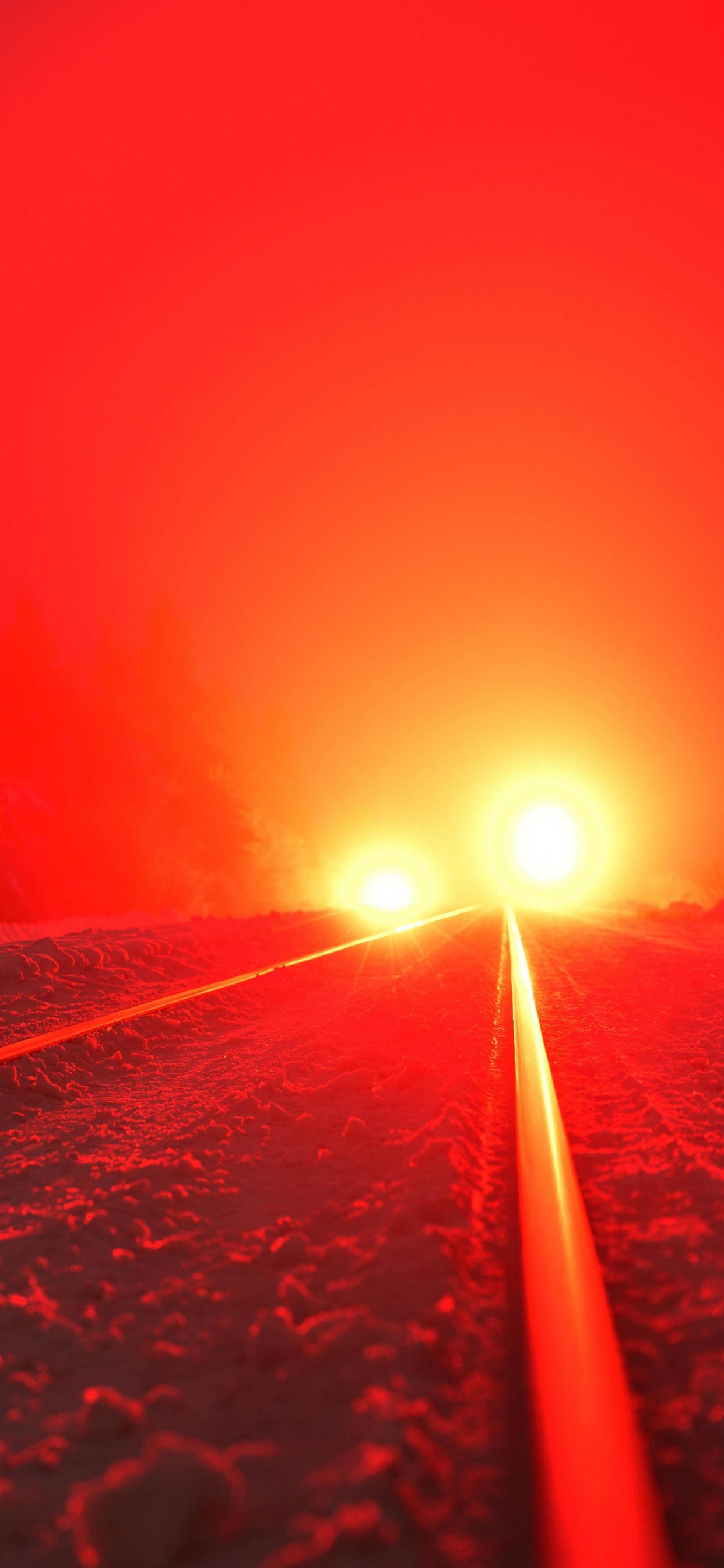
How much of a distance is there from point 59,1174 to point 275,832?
29650 mm

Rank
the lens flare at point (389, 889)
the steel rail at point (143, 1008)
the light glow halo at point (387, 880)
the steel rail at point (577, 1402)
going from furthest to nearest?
the lens flare at point (389, 889) < the light glow halo at point (387, 880) < the steel rail at point (143, 1008) < the steel rail at point (577, 1402)

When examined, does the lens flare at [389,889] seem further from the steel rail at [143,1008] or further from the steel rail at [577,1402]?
the steel rail at [577,1402]

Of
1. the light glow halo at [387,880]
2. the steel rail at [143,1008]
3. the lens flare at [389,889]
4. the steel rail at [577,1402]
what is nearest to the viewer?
the steel rail at [577,1402]

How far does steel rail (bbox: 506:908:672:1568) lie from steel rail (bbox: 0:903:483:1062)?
3.71 m

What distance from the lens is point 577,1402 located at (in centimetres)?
154

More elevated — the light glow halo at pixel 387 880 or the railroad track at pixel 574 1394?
the light glow halo at pixel 387 880

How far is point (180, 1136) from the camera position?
3.47m

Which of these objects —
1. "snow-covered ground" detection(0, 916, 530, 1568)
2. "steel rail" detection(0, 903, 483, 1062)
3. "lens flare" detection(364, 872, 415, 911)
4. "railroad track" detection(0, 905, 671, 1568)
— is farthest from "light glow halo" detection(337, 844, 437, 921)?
"railroad track" detection(0, 905, 671, 1568)

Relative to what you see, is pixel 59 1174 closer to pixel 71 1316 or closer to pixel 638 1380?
pixel 71 1316

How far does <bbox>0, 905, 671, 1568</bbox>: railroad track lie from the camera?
47.9 inches

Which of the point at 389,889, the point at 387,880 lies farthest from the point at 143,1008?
the point at 389,889

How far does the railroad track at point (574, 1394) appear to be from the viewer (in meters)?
1.22

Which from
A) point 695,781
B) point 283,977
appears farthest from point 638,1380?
point 695,781

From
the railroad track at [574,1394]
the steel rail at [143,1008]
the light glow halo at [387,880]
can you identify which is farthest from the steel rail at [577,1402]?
the light glow halo at [387,880]
